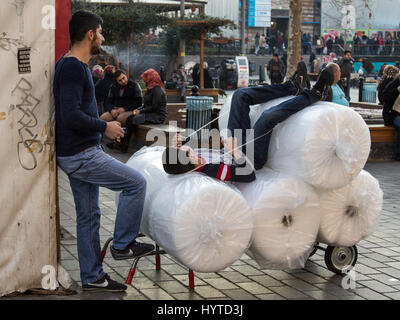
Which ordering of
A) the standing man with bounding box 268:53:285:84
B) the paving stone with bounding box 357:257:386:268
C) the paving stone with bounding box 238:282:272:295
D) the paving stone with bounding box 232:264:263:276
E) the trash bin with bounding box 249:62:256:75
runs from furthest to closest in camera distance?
the trash bin with bounding box 249:62:256:75
the standing man with bounding box 268:53:285:84
the paving stone with bounding box 357:257:386:268
the paving stone with bounding box 232:264:263:276
the paving stone with bounding box 238:282:272:295

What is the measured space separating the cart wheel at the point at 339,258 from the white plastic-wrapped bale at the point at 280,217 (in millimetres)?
580

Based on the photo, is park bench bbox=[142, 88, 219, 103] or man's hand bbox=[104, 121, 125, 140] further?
park bench bbox=[142, 88, 219, 103]

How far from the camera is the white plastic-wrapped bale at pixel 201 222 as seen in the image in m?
4.79

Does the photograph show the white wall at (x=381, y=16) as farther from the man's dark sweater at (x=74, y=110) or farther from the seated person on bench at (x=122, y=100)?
the man's dark sweater at (x=74, y=110)

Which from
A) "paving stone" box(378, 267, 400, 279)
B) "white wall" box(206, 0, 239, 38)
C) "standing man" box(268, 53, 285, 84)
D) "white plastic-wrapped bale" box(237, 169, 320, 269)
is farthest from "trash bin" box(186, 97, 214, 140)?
"white wall" box(206, 0, 239, 38)

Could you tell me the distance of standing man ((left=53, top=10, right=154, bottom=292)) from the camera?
4.78 metres

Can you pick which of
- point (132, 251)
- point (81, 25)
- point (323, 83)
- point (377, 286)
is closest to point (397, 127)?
point (323, 83)

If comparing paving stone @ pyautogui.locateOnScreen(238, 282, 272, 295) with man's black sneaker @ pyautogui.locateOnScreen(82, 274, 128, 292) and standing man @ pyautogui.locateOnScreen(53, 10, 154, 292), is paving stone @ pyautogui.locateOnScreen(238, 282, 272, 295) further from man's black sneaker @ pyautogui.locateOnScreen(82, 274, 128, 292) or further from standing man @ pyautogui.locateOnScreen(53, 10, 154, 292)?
man's black sneaker @ pyautogui.locateOnScreen(82, 274, 128, 292)

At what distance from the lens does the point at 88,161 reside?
4.91 m

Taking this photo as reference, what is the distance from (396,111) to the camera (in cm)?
1284

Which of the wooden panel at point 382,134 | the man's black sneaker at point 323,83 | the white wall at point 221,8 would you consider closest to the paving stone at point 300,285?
the man's black sneaker at point 323,83

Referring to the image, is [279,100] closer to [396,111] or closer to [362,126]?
[362,126]
